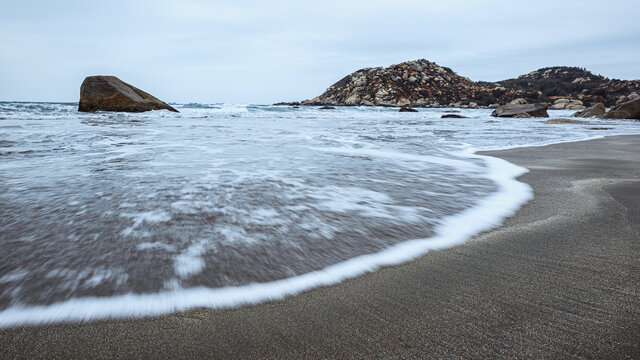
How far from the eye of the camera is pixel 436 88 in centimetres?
6962

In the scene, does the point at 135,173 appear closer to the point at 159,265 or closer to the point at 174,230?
the point at 174,230

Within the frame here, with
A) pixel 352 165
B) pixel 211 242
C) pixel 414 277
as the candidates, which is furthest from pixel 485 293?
pixel 352 165

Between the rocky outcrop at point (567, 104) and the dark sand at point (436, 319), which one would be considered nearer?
the dark sand at point (436, 319)

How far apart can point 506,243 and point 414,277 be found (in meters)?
0.66

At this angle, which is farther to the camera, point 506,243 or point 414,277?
point 506,243

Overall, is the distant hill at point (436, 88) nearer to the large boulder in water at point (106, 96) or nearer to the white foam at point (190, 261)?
the large boulder in water at point (106, 96)

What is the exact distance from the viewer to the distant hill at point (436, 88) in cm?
5844

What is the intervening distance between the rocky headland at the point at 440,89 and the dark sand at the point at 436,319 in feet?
202

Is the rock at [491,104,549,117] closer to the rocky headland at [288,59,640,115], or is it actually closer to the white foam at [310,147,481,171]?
the white foam at [310,147,481,171]

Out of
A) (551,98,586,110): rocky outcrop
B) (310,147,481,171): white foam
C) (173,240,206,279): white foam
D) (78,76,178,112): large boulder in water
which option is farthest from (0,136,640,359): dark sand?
(551,98,586,110): rocky outcrop

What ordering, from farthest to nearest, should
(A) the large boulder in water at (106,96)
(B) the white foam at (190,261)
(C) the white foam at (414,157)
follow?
(A) the large boulder in water at (106,96) → (C) the white foam at (414,157) → (B) the white foam at (190,261)

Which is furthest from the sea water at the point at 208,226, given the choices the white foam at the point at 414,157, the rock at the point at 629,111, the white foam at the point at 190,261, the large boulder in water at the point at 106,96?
the rock at the point at 629,111

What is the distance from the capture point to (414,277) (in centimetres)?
138

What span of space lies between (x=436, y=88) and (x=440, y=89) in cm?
83
